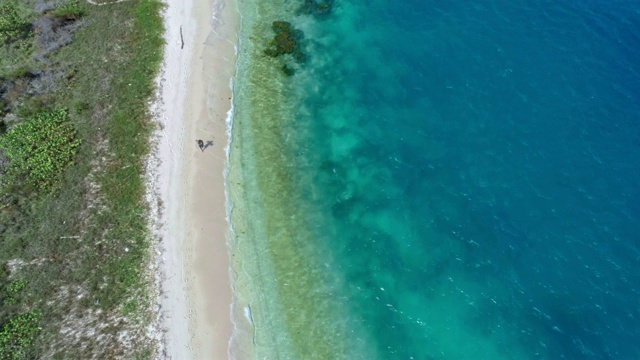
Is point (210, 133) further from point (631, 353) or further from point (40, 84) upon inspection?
point (631, 353)

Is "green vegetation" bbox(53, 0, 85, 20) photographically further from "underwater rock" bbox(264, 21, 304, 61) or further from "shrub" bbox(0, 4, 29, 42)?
"underwater rock" bbox(264, 21, 304, 61)

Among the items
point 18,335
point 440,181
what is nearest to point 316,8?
point 440,181

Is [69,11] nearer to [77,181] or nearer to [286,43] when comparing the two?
[77,181]

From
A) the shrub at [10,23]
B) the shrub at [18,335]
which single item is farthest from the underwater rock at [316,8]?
the shrub at [18,335]

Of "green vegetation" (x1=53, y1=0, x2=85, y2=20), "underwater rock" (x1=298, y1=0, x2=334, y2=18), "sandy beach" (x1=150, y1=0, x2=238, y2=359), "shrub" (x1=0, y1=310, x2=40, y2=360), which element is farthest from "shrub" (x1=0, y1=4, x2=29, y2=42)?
"shrub" (x1=0, y1=310, x2=40, y2=360)

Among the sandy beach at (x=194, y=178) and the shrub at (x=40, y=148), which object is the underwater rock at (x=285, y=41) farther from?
the shrub at (x=40, y=148)

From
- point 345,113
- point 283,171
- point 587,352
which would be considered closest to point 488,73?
point 345,113
